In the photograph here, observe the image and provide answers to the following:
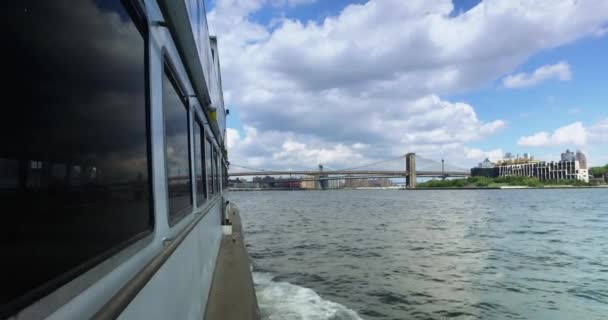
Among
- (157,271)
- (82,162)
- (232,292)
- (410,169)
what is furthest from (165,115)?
(410,169)

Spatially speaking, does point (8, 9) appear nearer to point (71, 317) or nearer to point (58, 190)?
point (58, 190)

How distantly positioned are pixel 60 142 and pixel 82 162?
0.15m

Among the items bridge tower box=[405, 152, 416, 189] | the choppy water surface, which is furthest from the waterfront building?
the choppy water surface

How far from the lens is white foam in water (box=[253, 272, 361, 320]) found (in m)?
7.50

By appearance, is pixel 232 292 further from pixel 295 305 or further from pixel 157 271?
pixel 157 271

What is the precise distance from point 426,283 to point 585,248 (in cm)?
916

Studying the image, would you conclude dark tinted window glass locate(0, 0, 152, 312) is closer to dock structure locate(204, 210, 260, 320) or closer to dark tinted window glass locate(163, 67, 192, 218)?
dark tinted window glass locate(163, 67, 192, 218)

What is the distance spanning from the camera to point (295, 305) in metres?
8.12

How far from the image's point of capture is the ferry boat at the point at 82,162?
0.83 m

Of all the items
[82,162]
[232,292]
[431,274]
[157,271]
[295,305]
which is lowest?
[431,274]

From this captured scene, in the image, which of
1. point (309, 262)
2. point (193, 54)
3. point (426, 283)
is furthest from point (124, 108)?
point (309, 262)

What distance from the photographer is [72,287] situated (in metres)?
1.03

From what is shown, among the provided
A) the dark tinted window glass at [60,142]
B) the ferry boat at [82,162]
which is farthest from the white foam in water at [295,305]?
the dark tinted window glass at [60,142]

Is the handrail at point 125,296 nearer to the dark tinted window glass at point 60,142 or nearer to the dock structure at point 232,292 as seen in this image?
the dark tinted window glass at point 60,142
